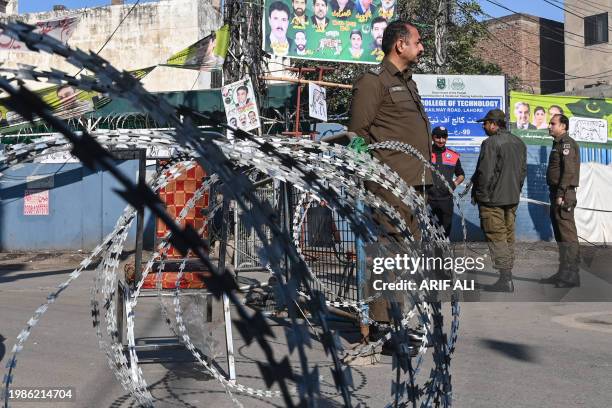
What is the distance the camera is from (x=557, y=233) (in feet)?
31.9

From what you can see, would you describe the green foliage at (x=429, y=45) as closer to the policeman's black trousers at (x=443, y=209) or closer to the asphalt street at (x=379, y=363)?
the policeman's black trousers at (x=443, y=209)

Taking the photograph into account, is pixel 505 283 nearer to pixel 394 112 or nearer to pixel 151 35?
pixel 394 112

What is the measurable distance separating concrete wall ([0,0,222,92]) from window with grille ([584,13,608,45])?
2177 centimetres

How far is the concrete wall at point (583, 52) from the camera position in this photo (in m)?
38.4

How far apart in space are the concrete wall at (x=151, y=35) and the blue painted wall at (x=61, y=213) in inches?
289

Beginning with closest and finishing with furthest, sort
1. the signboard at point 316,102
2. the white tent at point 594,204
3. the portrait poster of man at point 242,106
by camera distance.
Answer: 1. the portrait poster of man at point 242,106
2. the signboard at point 316,102
3. the white tent at point 594,204

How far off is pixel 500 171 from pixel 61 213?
1211 centimetres

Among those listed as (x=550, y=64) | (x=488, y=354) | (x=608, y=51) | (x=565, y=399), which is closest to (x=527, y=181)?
(x=488, y=354)

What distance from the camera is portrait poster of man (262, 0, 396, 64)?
18.0 m

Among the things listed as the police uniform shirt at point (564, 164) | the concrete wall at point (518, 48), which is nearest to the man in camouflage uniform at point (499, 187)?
the police uniform shirt at point (564, 164)

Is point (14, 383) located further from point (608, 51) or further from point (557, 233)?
point (608, 51)

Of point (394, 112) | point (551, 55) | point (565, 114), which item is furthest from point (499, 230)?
point (551, 55)

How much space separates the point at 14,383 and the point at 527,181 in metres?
14.8

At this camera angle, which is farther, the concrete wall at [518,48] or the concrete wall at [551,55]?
the concrete wall at [551,55]
